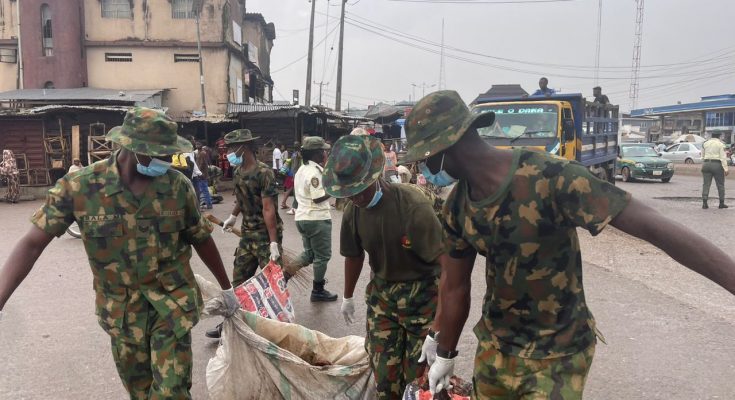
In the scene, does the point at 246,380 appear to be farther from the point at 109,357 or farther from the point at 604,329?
the point at 604,329

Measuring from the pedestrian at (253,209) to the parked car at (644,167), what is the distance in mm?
17286

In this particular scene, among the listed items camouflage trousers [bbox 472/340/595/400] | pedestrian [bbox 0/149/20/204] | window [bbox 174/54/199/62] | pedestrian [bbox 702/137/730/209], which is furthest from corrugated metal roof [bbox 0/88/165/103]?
camouflage trousers [bbox 472/340/595/400]

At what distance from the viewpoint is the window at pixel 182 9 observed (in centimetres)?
2581

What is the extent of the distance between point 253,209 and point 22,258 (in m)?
2.50

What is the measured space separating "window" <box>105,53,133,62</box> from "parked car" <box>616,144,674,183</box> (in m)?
21.8

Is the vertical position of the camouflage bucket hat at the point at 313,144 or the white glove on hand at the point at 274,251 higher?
the camouflage bucket hat at the point at 313,144

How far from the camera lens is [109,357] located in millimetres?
4324

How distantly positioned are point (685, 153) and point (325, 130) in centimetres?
1803

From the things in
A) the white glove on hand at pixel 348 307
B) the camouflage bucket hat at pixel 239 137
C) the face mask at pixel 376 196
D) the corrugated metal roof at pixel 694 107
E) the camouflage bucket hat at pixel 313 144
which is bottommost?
the white glove on hand at pixel 348 307

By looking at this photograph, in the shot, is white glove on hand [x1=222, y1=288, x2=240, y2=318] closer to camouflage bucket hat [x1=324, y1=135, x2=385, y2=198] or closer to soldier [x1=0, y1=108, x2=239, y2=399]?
soldier [x1=0, y1=108, x2=239, y2=399]

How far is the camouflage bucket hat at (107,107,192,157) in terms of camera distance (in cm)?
261

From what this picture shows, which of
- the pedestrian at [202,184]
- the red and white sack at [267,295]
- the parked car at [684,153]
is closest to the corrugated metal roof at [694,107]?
the parked car at [684,153]

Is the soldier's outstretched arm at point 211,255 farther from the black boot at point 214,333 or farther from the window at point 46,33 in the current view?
the window at point 46,33

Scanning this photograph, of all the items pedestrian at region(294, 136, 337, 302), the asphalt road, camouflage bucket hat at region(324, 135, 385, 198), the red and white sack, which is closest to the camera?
camouflage bucket hat at region(324, 135, 385, 198)
